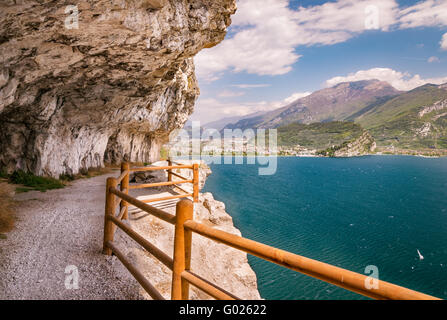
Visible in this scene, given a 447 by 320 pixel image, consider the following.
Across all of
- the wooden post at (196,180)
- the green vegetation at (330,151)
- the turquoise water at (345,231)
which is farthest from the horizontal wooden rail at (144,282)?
the green vegetation at (330,151)

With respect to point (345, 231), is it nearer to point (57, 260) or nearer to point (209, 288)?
point (57, 260)

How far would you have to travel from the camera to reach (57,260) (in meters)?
4.34

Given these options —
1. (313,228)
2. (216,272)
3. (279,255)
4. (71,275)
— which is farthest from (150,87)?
(313,228)

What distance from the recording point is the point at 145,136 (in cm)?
3084

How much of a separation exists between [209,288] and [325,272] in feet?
3.53

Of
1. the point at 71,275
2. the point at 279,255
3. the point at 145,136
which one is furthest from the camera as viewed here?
the point at 145,136

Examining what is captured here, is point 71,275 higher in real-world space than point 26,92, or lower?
lower

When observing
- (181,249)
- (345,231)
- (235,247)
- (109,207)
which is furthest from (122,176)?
(345,231)

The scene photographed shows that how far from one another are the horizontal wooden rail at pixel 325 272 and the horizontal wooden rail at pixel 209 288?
18.2 inches

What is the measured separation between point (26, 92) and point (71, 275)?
9576 millimetres

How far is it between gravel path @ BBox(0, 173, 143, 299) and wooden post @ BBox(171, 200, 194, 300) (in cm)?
160

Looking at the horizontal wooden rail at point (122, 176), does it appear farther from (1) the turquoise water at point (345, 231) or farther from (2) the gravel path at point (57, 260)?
(1) the turquoise water at point (345, 231)
